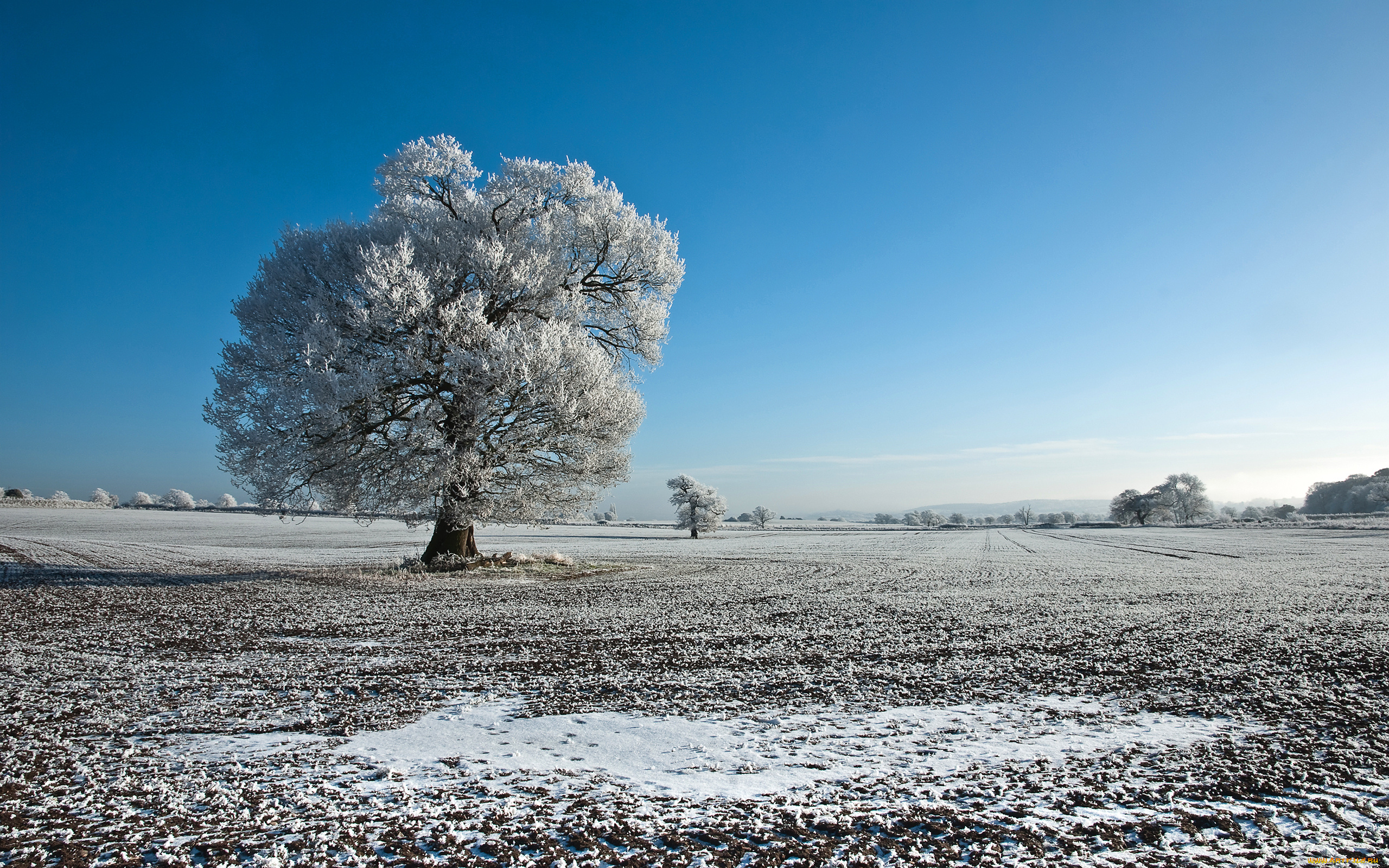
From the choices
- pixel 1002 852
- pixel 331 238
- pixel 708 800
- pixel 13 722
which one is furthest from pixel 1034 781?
pixel 331 238

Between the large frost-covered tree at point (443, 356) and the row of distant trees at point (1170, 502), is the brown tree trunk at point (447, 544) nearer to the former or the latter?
the large frost-covered tree at point (443, 356)

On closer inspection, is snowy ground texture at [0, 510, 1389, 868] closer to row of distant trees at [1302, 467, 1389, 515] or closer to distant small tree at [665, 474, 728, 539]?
distant small tree at [665, 474, 728, 539]

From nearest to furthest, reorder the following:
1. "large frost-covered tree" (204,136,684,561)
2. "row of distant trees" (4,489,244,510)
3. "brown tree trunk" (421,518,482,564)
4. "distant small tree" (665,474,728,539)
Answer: "large frost-covered tree" (204,136,684,561), "brown tree trunk" (421,518,482,564), "distant small tree" (665,474,728,539), "row of distant trees" (4,489,244,510)

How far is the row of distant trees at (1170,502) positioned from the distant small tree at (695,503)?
96.3 meters

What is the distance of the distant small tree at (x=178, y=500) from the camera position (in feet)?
343

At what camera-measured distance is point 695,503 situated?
57.4 metres

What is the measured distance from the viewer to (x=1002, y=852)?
240cm

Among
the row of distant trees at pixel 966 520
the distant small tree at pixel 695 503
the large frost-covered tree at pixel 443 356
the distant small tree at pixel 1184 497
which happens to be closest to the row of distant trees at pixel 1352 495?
the distant small tree at pixel 1184 497

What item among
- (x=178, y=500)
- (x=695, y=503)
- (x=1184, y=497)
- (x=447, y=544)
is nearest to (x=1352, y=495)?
(x=1184, y=497)

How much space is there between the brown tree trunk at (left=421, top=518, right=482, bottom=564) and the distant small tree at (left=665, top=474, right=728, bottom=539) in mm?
41696

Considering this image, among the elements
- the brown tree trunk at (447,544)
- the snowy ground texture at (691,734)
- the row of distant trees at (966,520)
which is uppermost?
the brown tree trunk at (447,544)

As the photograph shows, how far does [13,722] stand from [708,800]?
184 inches

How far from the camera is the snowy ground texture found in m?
2.51

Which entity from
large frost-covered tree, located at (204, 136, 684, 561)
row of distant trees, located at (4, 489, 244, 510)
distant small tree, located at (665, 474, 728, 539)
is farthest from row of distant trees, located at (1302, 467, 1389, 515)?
row of distant trees, located at (4, 489, 244, 510)
